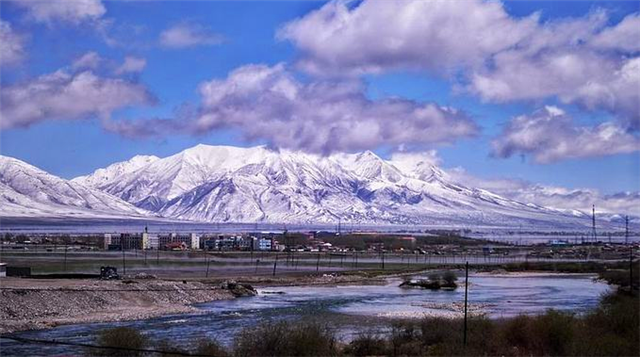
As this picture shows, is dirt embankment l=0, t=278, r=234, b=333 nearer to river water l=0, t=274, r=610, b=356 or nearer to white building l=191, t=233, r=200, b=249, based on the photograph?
river water l=0, t=274, r=610, b=356

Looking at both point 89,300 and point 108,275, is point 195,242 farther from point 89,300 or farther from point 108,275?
point 89,300

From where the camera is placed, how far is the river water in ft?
141

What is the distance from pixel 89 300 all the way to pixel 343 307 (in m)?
16.4

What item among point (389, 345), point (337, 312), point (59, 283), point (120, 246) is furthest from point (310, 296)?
point (120, 246)

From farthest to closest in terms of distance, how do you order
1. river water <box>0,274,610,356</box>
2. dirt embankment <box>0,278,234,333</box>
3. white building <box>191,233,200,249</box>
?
white building <box>191,233,200,249</box> < dirt embankment <box>0,278,234,333</box> < river water <box>0,274,610,356</box>

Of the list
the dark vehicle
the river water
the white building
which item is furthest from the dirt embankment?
the white building

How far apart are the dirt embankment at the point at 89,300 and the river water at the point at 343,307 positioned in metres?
1.86

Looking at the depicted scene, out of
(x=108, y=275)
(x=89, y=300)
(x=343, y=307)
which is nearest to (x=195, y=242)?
(x=108, y=275)

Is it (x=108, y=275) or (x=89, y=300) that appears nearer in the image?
(x=89, y=300)

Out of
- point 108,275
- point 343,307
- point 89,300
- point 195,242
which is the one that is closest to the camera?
point 89,300

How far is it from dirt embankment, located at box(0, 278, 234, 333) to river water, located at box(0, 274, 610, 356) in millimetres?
1862

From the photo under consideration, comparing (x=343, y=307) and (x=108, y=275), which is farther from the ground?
(x=108, y=275)

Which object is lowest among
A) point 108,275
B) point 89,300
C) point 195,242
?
point 89,300

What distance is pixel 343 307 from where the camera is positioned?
192ft
